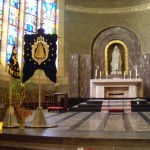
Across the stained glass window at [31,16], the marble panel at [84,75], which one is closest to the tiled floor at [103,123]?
the marble panel at [84,75]

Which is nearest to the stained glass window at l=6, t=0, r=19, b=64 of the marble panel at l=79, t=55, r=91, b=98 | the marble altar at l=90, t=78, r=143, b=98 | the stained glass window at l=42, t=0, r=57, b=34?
the stained glass window at l=42, t=0, r=57, b=34

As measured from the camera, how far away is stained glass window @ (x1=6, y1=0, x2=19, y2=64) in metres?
16.9

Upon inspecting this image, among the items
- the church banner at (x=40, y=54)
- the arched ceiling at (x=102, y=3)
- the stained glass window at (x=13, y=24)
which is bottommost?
the church banner at (x=40, y=54)

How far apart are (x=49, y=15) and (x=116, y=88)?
708cm

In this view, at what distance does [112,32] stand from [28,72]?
13.6m

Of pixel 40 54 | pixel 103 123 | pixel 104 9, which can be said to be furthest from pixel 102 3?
pixel 40 54

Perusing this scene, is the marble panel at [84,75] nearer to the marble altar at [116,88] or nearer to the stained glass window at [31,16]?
the marble altar at [116,88]

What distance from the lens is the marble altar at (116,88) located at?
17.7m

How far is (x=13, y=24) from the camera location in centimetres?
1727

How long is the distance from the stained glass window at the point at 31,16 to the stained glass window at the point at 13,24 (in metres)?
0.89

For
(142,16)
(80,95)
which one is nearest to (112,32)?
(142,16)

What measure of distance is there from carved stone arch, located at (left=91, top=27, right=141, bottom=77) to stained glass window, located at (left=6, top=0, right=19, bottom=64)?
19.7 ft

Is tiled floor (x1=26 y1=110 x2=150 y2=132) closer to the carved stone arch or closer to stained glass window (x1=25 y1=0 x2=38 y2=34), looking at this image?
stained glass window (x1=25 y1=0 x2=38 y2=34)

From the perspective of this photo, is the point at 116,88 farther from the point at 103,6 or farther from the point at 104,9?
the point at 103,6
